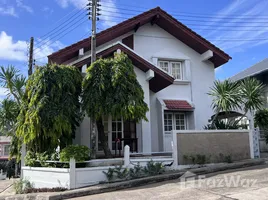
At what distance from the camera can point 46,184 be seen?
9070 millimetres

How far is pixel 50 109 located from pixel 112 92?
7.67 feet

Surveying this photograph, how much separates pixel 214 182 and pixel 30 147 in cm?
686

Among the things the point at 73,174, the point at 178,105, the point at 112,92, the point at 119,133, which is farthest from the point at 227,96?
the point at 73,174

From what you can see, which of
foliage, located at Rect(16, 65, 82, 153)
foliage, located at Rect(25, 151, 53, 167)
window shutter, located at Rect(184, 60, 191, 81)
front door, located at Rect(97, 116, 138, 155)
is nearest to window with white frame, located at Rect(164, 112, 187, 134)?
window shutter, located at Rect(184, 60, 191, 81)

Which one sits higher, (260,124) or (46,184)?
(260,124)

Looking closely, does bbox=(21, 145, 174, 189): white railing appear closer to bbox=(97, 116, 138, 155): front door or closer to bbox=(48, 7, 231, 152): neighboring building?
bbox=(48, 7, 231, 152): neighboring building

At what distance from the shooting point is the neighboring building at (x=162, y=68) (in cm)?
1226

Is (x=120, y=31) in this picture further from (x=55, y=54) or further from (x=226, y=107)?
(x=226, y=107)

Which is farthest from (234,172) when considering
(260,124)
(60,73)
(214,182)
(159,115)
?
(60,73)

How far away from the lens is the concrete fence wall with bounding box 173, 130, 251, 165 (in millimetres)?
10086

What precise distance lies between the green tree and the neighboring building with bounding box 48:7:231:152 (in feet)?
6.14

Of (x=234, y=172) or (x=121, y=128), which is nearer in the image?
(x=234, y=172)

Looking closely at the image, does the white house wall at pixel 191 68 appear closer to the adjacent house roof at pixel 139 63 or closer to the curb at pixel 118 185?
the adjacent house roof at pixel 139 63

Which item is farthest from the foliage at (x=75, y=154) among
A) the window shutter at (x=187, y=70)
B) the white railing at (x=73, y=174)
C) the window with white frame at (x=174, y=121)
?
the window shutter at (x=187, y=70)
